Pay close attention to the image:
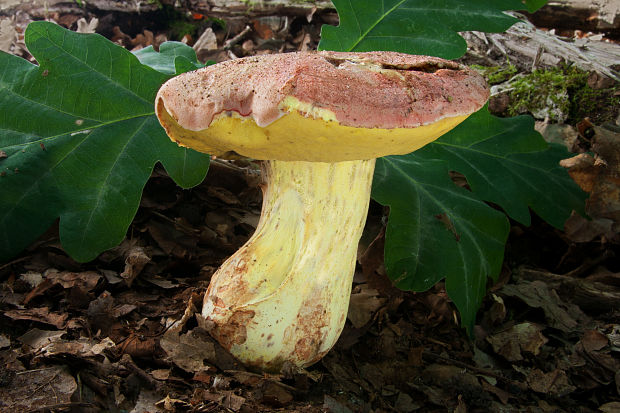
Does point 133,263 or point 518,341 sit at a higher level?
point 133,263

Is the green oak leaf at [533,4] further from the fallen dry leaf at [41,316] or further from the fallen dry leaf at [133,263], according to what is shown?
the fallen dry leaf at [41,316]

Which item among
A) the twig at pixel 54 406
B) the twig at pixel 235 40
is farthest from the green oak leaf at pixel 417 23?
the twig at pixel 235 40

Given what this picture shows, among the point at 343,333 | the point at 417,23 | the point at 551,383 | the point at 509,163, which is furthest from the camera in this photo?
the point at 509,163

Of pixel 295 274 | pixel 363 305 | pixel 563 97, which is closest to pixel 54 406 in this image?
pixel 295 274

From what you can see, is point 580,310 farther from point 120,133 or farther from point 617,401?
point 120,133

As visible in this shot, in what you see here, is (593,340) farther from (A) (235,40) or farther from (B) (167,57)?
(A) (235,40)

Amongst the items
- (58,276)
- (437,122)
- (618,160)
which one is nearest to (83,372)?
(58,276)

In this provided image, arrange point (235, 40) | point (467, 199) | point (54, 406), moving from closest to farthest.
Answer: point (54, 406) → point (467, 199) → point (235, 40)
